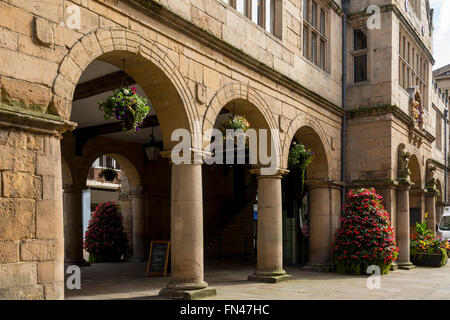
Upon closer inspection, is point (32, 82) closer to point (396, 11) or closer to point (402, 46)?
point (396, 11)

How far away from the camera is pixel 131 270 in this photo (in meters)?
12.4

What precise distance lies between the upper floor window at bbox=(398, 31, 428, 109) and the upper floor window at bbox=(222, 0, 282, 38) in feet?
19.2

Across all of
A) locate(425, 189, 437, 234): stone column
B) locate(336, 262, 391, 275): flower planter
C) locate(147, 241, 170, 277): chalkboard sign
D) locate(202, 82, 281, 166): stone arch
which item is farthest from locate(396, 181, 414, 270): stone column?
locate(147, 241, 170, 277): chalkboard sign

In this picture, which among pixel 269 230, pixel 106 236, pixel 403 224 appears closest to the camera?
pixel 269 230

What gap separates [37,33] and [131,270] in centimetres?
819

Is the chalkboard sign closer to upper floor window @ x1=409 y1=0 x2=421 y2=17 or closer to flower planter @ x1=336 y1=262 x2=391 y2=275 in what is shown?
flower planter @ x1=336 y1=262 x2=391 y2=275

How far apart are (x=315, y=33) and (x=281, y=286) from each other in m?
6.55

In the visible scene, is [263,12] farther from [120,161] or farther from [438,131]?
[438,131]

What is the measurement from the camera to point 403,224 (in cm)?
1388

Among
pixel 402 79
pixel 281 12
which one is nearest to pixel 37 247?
pixel 281 12

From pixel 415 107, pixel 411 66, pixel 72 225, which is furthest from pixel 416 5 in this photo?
pixel 72 225

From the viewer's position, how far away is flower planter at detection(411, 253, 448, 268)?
14635 mm

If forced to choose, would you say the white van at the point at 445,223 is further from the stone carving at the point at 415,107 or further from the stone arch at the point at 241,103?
the stone arch at the point at 241,103

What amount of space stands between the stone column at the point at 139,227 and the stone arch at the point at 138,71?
8.23 meters
